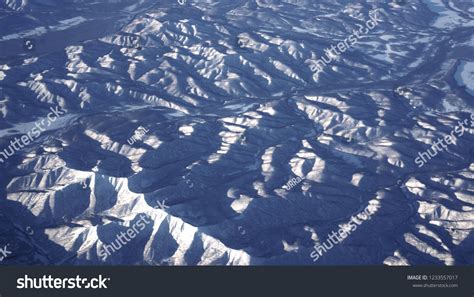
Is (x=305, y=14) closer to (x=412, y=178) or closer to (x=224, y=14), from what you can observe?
(x=224, y=14)

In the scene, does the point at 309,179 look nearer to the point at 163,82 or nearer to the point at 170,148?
the point at 170,148

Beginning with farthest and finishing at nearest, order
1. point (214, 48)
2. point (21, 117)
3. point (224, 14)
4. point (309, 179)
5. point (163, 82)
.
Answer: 1. point (224, 14)
2. point (214, 48)
3. point (163, 82)
4. point (21, 117)
5. point (309, 179)

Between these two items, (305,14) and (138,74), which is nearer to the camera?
(138,74)

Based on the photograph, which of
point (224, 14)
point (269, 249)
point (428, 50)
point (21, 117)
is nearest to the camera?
point (269, 249)

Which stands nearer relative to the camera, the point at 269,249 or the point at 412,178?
the point at 269,249

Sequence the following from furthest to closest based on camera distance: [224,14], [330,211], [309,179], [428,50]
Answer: [224,14] → [428,50] → [309,179] → [330,211]

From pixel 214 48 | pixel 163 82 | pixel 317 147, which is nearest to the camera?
pixel 317 147

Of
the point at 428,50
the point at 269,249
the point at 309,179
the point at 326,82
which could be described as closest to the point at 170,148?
the point at 309,179

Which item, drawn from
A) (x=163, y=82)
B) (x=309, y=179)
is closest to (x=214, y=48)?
(x=163, y=82)
